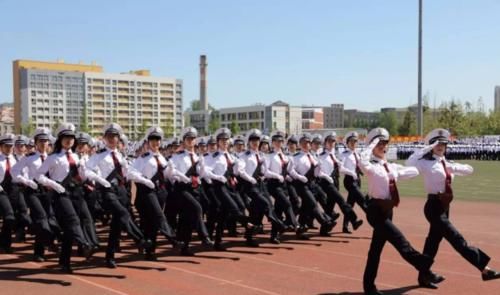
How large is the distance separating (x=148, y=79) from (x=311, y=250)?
478 ft

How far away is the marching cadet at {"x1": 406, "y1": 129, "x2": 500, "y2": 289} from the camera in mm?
7828

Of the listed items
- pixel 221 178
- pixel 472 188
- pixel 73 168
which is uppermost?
pixel 73 168

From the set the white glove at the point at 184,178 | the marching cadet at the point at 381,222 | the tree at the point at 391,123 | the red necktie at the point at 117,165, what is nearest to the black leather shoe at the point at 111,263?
the red necktie at the point at 117,165

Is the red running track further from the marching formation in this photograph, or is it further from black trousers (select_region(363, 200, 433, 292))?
black trousers (select_region(363, 200, 433, 292))

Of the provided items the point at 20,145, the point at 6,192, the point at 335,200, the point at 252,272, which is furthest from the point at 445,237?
the point at 20,145

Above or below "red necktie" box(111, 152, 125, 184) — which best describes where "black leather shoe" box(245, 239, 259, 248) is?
below

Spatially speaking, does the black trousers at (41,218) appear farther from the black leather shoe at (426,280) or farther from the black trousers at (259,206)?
the black leather shoe at (426,280)

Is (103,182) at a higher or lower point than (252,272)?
higher

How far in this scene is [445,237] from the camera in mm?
7977

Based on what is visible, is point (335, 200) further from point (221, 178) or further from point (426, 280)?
point (426, 280)

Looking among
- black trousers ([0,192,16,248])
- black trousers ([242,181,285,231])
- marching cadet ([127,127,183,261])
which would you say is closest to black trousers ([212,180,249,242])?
black trousers ([242,181,285,231])

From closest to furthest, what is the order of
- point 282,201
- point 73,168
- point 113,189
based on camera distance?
point 73,168
point 113,189
point 282,201

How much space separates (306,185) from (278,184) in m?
0.67

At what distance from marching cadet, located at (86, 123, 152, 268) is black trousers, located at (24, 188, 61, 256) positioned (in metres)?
1.03
